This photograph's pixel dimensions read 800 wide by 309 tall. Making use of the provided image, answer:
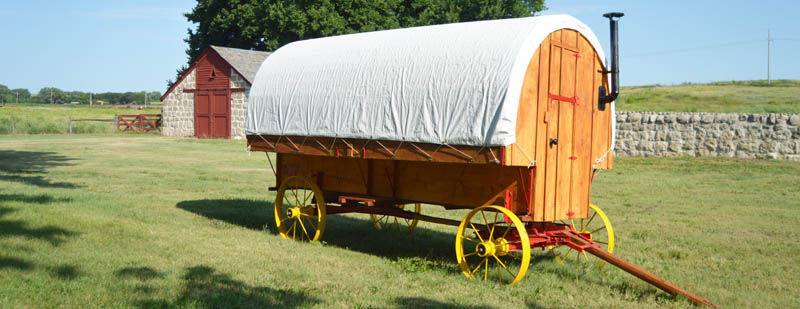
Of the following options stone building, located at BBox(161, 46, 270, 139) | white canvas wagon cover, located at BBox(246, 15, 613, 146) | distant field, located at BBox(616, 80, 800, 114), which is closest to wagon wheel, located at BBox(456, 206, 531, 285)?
white canvas wagon cover, located at BBox(246, 15, 613, 146)

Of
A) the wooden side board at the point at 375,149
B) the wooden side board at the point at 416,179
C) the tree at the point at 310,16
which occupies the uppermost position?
the tree at the point at 310,16

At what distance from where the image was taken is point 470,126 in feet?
24.5

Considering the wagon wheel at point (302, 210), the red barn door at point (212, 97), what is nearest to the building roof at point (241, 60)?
the red barn door at point (212, 97)

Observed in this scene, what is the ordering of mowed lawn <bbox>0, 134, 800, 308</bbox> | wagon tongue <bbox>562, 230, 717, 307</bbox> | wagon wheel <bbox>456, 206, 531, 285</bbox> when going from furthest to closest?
wagon wheel <bbox>456, 206, 531, 285</bbox>
wagon tongue <bbox>562, 230, 717, 307</bbox>
mowed lawn <bbox>0, 134, 800, 308</bbox>

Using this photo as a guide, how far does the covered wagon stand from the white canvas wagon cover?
0.7 inches

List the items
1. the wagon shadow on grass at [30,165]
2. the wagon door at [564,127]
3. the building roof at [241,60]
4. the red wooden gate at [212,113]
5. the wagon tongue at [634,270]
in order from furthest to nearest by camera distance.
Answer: the red wooden gate at [212,113] < the building roof at [241,60] < the wagon shadow on grass at [30,165] < the wagon door at [564,127] < the wagon tongue at [634,270]

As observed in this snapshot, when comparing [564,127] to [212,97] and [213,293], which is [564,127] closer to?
[213,293]

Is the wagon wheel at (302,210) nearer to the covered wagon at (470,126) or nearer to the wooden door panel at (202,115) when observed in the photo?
the covered wagon at (470,126)

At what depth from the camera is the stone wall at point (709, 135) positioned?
69.5ft

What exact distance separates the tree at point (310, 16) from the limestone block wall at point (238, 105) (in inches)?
267

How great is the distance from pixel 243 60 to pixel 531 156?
32.0m

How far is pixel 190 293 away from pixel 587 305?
3767mm

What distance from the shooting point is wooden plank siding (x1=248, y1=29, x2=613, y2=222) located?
748 cm

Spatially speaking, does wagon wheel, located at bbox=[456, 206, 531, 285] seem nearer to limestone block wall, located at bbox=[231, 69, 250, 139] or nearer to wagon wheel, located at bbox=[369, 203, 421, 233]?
wagon wheel, located at bbox=[369, 203, 421, 233]
